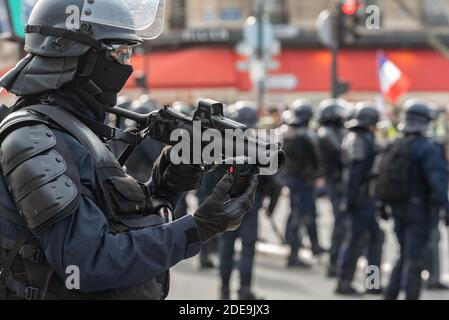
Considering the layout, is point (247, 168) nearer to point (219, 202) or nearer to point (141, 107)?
point (219, 202)

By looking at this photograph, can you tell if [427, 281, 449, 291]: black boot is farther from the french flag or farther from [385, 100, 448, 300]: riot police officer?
the french flag

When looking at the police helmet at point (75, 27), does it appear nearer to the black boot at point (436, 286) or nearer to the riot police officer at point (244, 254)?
the riot police officer at point (244, 254)

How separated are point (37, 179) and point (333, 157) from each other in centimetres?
806

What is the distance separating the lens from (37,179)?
3.02 m

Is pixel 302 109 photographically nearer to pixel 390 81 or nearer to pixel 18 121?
pixel 390 81

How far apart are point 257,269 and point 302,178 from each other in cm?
117

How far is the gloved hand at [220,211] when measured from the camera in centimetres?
316

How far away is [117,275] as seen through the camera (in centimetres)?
307

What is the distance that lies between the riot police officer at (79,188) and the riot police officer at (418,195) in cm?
466

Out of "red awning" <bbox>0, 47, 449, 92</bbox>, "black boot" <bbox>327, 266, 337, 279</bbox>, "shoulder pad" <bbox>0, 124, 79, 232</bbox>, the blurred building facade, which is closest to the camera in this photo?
"shoulder pad" <bbox>0, 124, 79, 232</bbox>

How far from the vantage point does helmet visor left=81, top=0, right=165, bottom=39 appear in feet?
11.0

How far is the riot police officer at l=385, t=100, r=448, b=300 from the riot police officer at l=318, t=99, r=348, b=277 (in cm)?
237

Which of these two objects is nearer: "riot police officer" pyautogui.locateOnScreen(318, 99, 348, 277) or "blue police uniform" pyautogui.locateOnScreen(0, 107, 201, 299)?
"blue police uniform" pyautogui.locateOnScreen(0, 107, 201, 299)

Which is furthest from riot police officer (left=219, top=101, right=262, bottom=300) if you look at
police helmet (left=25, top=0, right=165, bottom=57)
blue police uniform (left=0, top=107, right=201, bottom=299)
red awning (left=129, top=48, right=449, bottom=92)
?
red awning (left=129, top=48, right=449, bottom=92)
